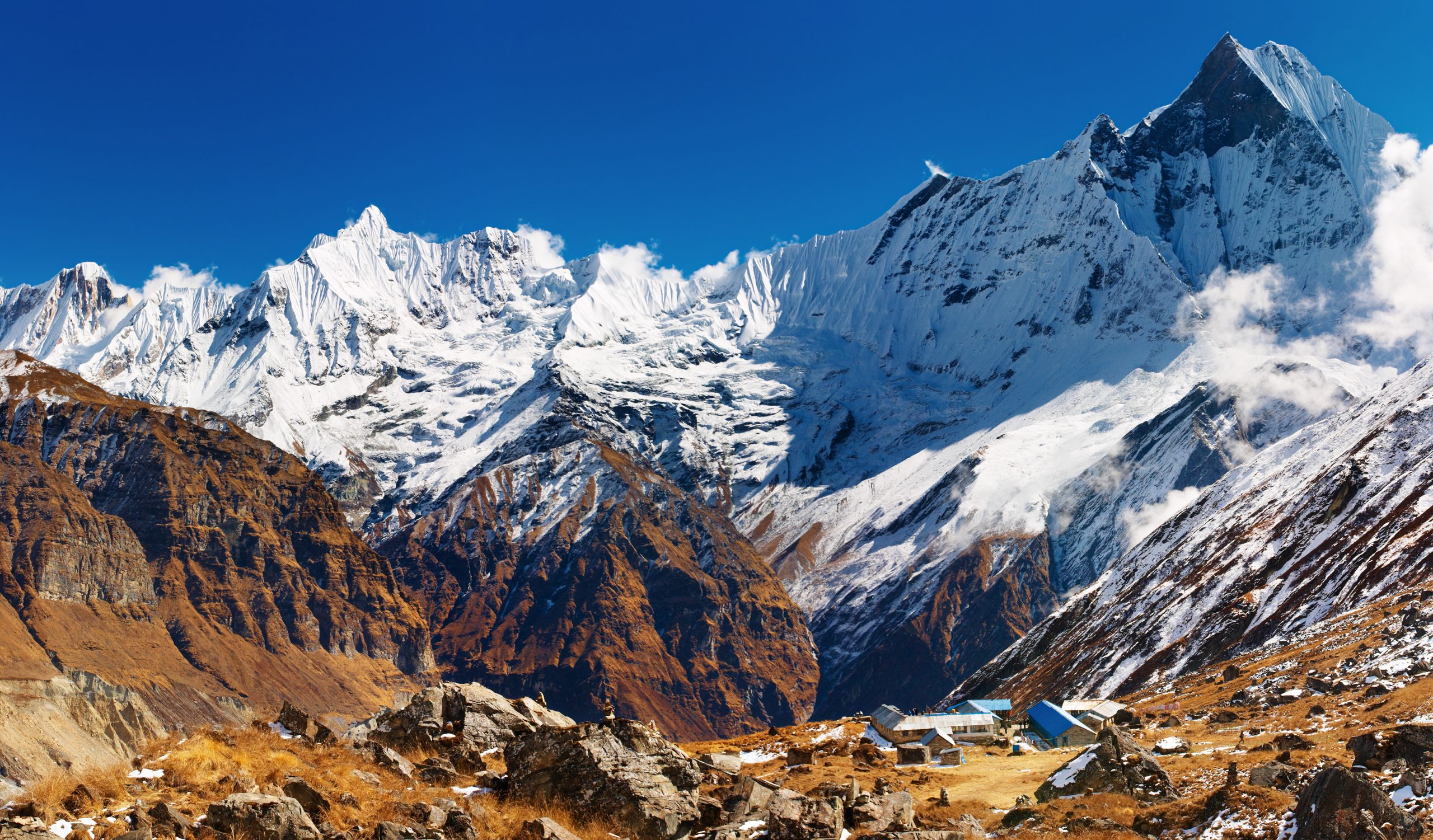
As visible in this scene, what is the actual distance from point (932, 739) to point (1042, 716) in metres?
16.9

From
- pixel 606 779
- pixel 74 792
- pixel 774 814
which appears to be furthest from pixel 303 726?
pixel 774 814

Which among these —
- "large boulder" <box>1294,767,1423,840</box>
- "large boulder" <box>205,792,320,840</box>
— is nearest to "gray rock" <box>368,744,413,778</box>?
"large boulder" <box>205,792,320,840</box>

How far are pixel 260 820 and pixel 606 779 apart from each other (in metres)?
9.58

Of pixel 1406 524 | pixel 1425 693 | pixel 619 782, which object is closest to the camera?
pixel 619 782

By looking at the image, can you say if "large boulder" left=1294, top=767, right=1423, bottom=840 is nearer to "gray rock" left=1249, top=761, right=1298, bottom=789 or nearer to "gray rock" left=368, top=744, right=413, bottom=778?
"gray rock" left=1249, top=761, right=1298, bottom=789

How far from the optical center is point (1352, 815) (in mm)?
28750

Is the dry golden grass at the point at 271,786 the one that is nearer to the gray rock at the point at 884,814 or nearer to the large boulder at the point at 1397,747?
the gray rock at the point at 884,814

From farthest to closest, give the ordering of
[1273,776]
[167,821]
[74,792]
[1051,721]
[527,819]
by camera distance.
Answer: [1051,721] → [1273,776] → [527,819] → [74,792] → [167,821]

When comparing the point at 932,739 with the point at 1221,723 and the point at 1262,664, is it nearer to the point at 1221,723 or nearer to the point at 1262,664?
the point at 1221,723

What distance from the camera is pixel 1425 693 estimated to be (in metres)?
49.5

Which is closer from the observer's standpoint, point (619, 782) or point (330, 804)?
point (330, 804)

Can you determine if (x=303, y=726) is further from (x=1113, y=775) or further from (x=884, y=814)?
(x=1113, y=775)

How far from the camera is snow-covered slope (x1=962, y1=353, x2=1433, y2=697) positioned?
118438 mm

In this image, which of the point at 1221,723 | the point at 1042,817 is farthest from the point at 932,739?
the point at 1042,817
